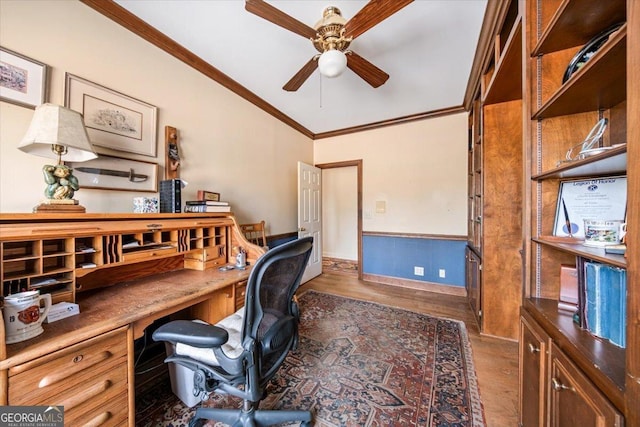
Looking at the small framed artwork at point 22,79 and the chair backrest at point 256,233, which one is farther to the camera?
the chair backrest at point 256,233

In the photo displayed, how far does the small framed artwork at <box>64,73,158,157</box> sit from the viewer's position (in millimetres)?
1437

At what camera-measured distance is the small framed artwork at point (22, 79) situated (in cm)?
119

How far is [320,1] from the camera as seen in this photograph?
1.51 m

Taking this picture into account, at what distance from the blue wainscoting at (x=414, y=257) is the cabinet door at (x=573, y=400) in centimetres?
252

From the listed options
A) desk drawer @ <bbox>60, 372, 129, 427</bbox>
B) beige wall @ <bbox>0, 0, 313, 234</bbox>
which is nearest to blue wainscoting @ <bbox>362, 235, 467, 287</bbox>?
beige wall @ <bbox>0, 0, 313, 234</bbox>

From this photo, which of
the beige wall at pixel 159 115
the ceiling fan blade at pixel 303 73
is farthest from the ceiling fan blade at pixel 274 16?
the beige wall at pixel 159 115

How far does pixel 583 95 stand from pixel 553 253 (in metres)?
0.65

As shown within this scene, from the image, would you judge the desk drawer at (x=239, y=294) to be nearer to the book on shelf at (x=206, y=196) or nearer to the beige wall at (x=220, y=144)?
the book on shelf at (x=206, y=196)

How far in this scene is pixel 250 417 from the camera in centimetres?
113

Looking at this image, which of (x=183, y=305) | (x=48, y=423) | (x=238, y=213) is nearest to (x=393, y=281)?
(x=238, y=213)

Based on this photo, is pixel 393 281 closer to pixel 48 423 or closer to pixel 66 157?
pixel 48 423

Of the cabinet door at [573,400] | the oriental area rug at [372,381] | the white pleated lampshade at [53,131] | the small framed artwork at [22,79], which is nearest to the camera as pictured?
the cabinet door at [573,400]

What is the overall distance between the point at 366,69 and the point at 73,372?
91.6 inches

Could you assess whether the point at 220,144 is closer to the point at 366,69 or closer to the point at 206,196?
the point at 206,196
